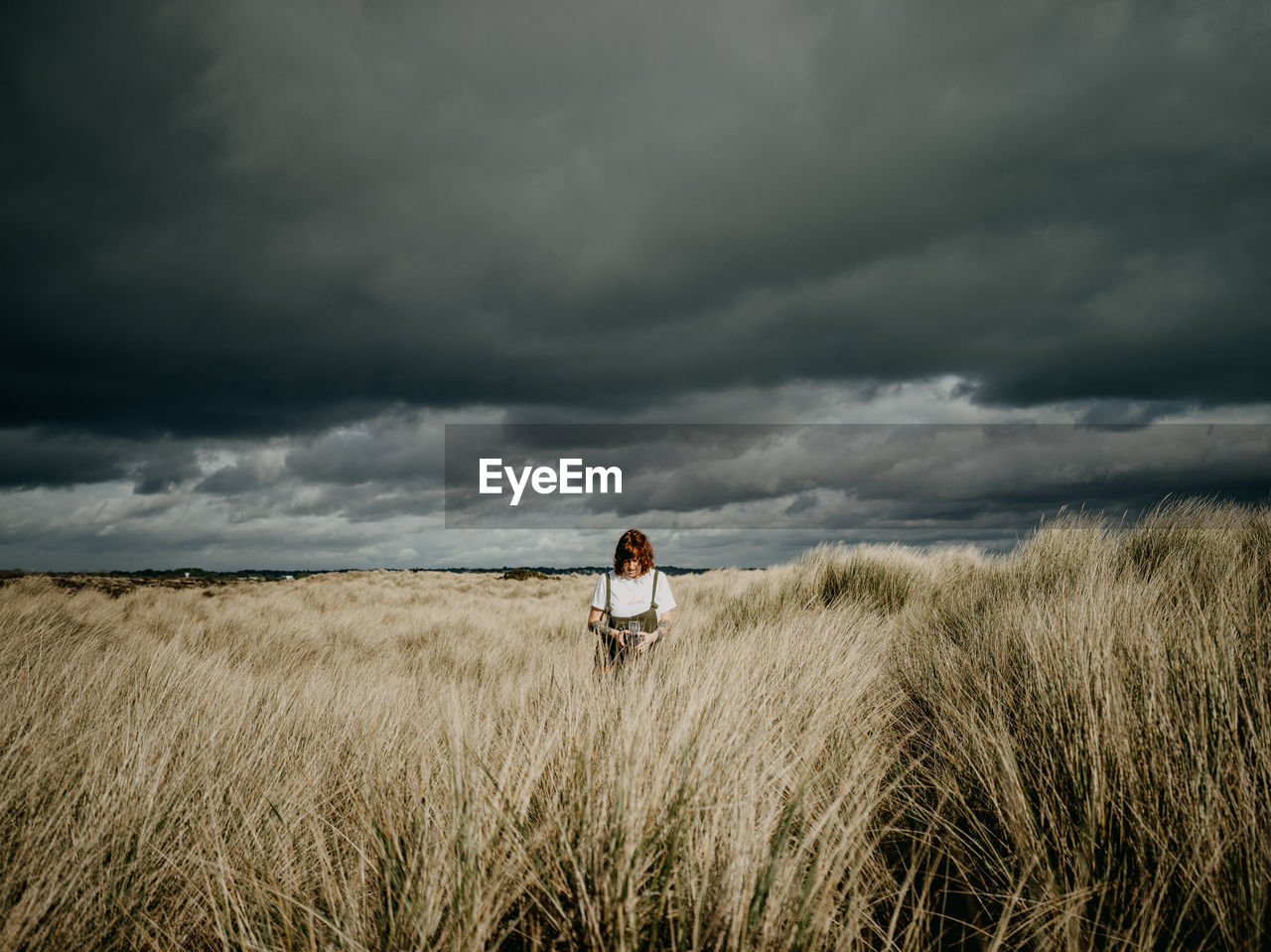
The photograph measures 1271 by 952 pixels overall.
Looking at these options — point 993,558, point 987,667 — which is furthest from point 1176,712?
point 993,558

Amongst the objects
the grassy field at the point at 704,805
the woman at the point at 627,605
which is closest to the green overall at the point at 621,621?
the woman at the point at 627,605

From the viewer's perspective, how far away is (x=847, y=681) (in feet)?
11.4

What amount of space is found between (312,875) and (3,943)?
2.65 feet

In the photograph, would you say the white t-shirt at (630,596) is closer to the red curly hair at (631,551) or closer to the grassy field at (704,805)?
the red curly hair at (631,551)

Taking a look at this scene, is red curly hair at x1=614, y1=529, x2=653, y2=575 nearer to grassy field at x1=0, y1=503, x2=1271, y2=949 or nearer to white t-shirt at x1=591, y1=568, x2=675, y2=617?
white t-shirt at x1=591, y1=568, x2=675, y2=617

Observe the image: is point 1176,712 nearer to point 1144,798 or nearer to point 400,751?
point 1144,798

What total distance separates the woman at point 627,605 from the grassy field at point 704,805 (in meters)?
0.66

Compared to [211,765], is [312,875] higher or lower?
lower

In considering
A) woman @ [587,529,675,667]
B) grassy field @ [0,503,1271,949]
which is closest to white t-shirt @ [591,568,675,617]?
woman @ [587,529,675,667]

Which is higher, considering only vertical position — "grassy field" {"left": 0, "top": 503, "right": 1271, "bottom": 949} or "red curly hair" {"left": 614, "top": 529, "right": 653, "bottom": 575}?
"red curly hair" {"left": 614, "top": 529, "right": 653, "bottom": 575}

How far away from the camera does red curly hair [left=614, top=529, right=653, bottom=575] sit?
4555 mm

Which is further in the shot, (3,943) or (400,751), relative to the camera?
(400,751)

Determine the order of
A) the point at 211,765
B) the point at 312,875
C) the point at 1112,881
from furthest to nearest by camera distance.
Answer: the point at 211,765
the point at 312,875
the point at 1112,881

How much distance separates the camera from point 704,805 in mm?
1850
